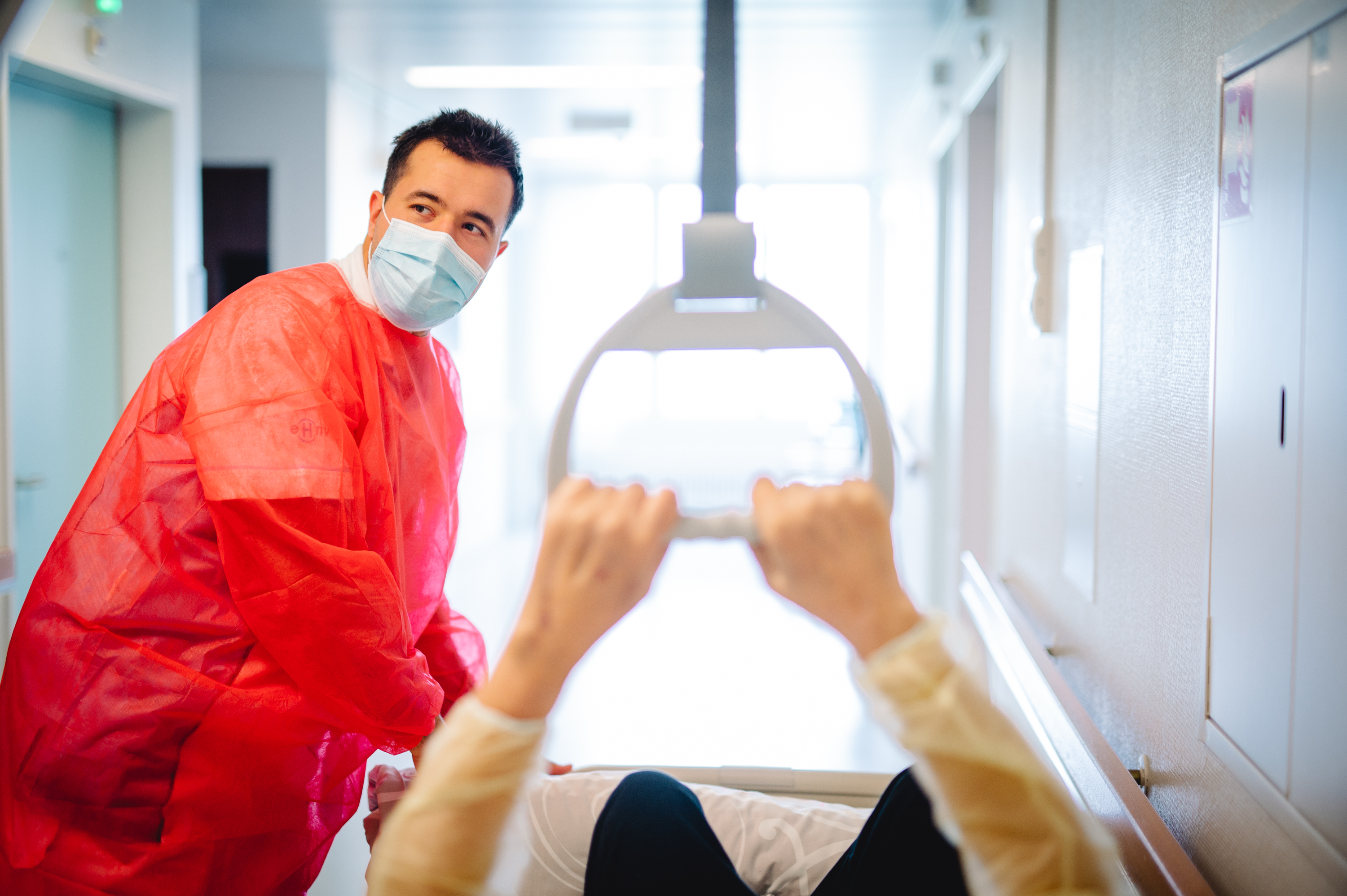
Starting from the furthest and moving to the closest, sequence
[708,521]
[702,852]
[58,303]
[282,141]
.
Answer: [282,141] < [58,303] < [702,852] < [708,521]

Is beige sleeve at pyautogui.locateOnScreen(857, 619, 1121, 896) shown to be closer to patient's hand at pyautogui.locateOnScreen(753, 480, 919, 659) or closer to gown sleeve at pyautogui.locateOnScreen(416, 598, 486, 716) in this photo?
patient's hand at pyautogui.locateOnScreen(753, 480, 919, 659)

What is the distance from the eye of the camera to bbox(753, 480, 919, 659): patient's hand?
0.66 metres

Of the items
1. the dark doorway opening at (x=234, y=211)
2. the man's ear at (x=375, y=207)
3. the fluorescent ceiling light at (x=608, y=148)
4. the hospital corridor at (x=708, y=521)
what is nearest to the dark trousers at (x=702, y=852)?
the hospital corridor at (x=708, y=521)

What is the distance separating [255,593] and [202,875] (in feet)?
1.20

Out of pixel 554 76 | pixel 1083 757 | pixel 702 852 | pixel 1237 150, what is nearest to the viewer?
pixel 1237 150

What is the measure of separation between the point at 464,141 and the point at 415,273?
21cm

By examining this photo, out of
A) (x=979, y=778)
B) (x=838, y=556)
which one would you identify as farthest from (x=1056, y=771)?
(x=838, y=556)

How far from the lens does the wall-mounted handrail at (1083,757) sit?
A: 99cm

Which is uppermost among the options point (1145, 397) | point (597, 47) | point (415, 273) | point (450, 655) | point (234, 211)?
point (597, 47)

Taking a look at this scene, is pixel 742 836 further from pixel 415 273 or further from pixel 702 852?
pixel 415 273

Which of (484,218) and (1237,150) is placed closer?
(1237,150)

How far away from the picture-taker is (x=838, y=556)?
26.3 inches

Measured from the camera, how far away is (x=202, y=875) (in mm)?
1171

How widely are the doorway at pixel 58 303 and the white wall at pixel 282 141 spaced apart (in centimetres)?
94
